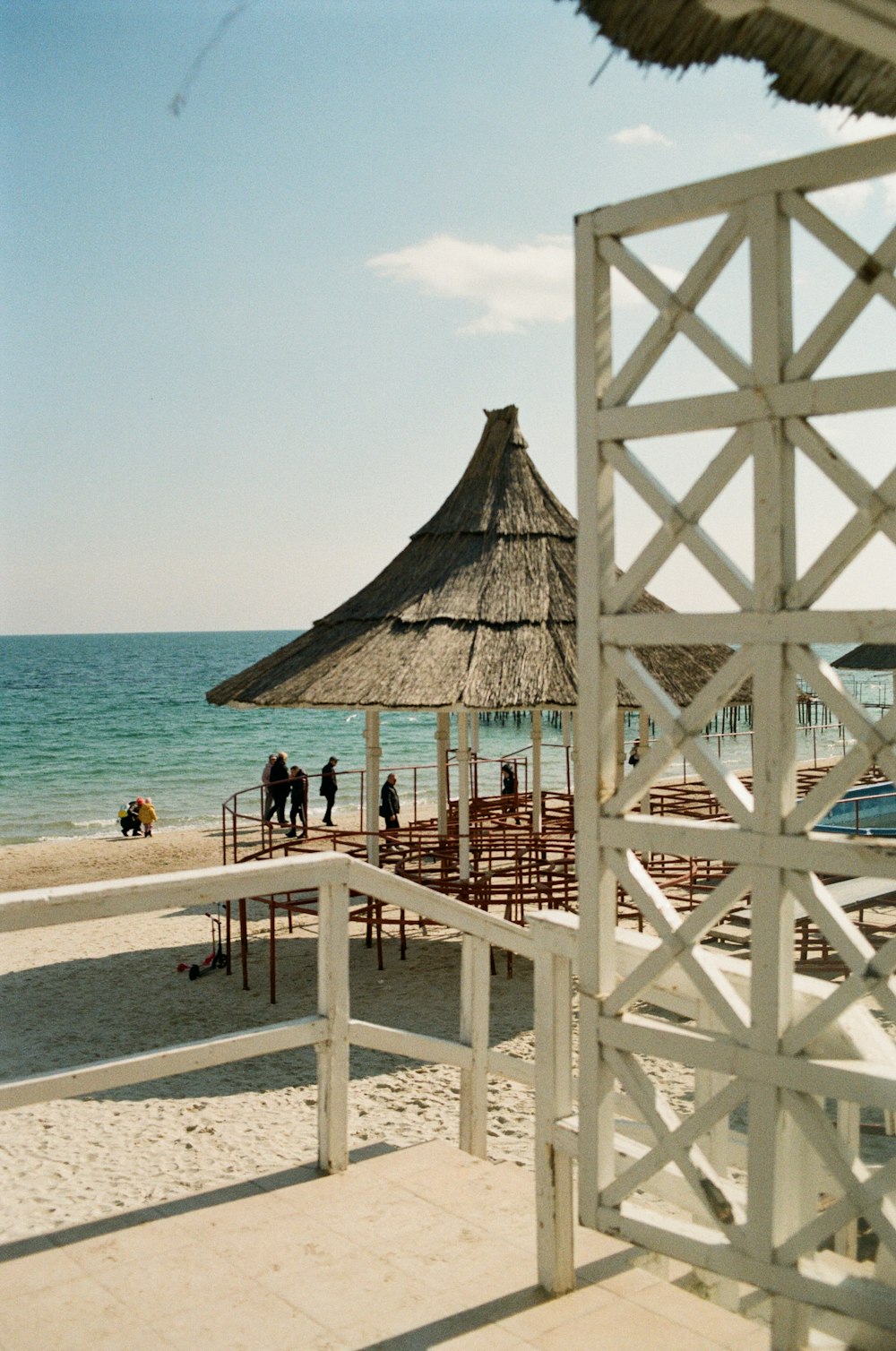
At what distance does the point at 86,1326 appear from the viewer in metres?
2.97

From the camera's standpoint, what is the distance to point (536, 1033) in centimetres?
337

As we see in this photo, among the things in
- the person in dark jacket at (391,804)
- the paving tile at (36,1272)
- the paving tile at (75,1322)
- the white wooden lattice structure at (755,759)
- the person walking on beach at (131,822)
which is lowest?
the person walking on beach at (131,822)

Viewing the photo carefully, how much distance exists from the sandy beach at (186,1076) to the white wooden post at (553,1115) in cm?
113

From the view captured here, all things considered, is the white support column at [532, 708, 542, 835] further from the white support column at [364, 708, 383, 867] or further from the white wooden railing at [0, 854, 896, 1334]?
the white wooden railing at [0, 854, 896, 1334]

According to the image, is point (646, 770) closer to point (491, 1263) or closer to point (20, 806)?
point (491, 1263)

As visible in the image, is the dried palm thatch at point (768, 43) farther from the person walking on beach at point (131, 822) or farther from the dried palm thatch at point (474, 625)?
the person walking on beach at point (131, 822)

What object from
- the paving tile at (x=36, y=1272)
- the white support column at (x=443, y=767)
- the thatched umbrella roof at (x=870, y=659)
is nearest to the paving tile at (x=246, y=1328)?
the paving tile at (x=36, y=1272)

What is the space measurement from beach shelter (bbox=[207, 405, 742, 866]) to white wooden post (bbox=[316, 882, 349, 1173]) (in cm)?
693

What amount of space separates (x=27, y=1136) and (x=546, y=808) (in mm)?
8469

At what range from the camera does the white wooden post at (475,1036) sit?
4.28 metres

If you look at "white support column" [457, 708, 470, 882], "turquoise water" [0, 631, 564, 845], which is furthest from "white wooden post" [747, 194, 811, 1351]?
"turquoise water" [0, 631, 564, 845]

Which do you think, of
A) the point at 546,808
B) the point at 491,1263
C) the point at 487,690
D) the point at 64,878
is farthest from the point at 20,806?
the point at 491,1263

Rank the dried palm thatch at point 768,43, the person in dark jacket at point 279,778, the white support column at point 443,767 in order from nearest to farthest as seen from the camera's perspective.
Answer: the dried palm thatch at point 768,43 < the white support column at point 443,767 < the person in dark jacket at point 279,778

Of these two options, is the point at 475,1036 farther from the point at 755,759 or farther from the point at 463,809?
the point at 463,809
